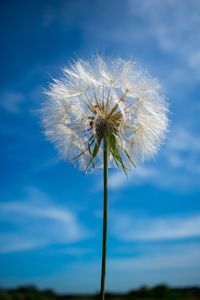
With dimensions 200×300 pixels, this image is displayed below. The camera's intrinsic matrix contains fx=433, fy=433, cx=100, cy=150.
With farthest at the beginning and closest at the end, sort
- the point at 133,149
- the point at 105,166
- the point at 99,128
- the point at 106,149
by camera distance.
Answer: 1. the point at 133,149
2. the point at 99,128
3. the point at 106,149
4. the point at 105,166

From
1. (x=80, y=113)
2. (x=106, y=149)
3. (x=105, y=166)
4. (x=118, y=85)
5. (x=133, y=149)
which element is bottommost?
(x=105, y=166)

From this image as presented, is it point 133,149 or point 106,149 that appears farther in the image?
point 133,149

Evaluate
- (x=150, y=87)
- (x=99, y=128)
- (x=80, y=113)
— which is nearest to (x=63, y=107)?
(x=80, y=113)

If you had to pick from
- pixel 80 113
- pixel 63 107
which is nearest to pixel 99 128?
pixel 80 113

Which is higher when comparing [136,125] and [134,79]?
[134,79]

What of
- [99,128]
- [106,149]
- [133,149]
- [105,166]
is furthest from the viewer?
[133,149]

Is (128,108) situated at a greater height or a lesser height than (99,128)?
greater

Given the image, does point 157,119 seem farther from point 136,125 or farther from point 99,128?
point 99,128

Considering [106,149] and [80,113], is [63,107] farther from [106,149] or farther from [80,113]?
[106,149]

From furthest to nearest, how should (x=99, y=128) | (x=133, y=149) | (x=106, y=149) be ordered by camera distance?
1. (x=133, y=149)
2. (x=99, y=128)
3. (x=106, y=149)
